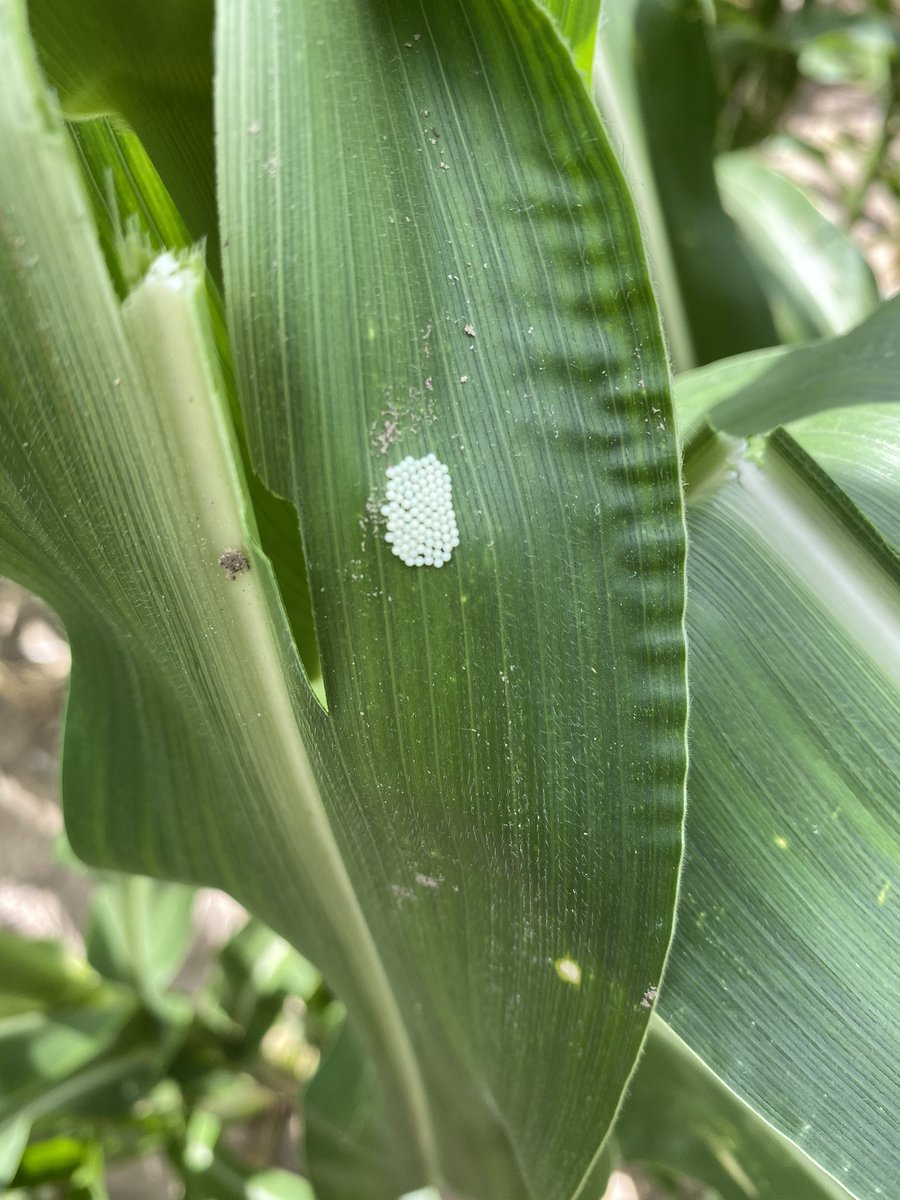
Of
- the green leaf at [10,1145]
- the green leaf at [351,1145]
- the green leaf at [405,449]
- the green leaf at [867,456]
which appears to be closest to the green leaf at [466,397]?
the green leaf at [405,449]

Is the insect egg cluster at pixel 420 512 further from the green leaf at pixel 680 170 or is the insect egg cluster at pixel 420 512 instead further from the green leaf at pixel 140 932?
the green leaf at pixel 140 932

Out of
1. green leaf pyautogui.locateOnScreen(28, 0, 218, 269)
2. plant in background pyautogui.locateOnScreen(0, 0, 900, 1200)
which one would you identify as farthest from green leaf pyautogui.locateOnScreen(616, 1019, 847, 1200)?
green leaf pyautogui.locateOnScreen(28, 0, 218, 269)

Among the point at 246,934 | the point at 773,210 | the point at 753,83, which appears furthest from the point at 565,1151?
the point at 753,83

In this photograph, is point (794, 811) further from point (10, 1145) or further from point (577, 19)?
point (10, 1145)

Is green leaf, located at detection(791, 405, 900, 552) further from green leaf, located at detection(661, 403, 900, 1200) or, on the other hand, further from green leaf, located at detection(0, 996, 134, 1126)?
green leaf, located at detection(0, 996, 134, 1126)

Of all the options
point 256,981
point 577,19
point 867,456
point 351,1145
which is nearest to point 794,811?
point 867,456

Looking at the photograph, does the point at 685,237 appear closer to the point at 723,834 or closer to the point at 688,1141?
the point at 723,834

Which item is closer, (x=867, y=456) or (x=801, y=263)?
(x=867, y=456)
